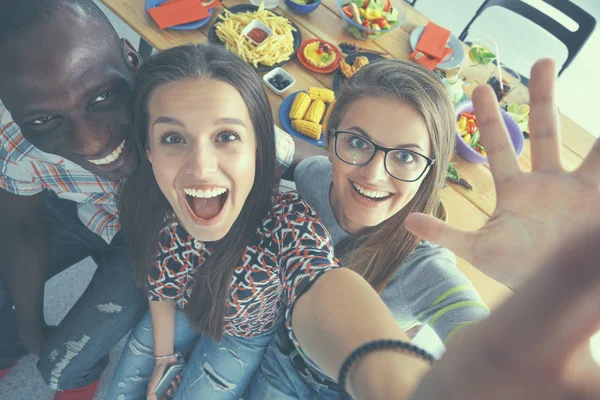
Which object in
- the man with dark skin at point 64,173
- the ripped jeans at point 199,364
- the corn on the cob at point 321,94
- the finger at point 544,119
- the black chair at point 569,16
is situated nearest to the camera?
the finger at point 544,119

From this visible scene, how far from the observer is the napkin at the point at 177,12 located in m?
1.92

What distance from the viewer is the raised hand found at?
0.90 feet

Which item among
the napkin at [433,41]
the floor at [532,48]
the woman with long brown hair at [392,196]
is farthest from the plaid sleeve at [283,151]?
the floor at [532,48]

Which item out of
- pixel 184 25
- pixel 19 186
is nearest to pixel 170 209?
pixel 19 186

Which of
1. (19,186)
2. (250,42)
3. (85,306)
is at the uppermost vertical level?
(250,42)

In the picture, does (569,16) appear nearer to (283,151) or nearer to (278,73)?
(278,73)

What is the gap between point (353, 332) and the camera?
76 centimetres

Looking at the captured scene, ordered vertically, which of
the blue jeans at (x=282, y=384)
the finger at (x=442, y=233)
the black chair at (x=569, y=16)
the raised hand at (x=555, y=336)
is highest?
the black chair at (x=569, y=16)

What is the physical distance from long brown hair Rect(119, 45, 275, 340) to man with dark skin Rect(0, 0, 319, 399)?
73 millimetres

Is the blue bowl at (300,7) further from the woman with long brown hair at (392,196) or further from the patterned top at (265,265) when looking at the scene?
the patterned top at (265,265)

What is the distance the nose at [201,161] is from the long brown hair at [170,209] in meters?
0.15

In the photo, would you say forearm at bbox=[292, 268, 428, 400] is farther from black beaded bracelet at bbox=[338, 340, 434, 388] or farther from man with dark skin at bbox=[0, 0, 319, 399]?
man with dark skin at bbox=[0, 0, 319, 399]

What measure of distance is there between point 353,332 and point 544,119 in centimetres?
54

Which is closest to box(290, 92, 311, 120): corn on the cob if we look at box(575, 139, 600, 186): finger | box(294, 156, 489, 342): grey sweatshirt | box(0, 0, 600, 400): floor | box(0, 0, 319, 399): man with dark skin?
box(0, 0, 319, 399): man with dark skin
